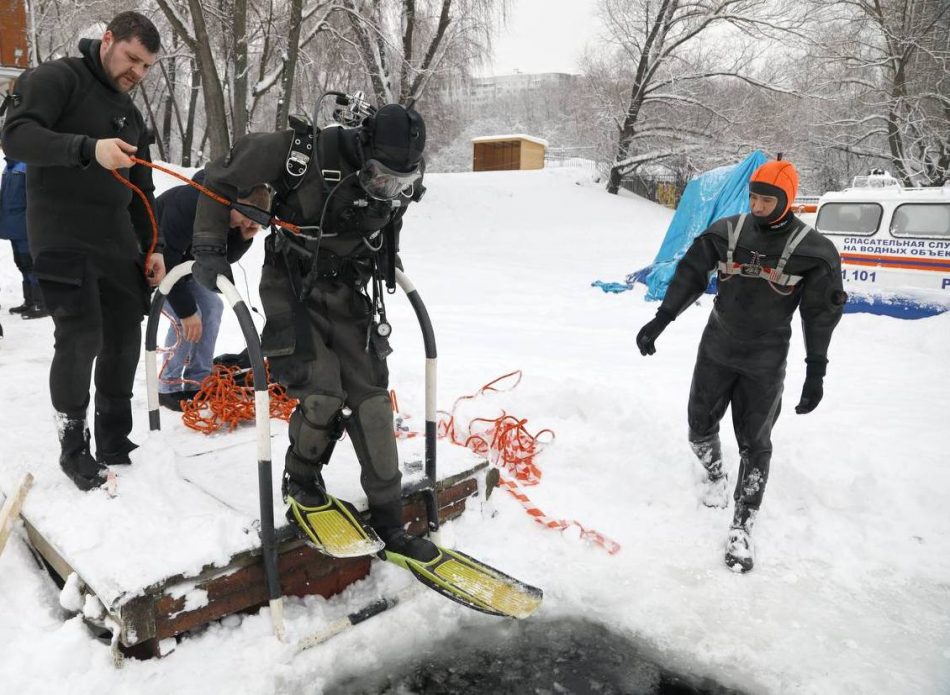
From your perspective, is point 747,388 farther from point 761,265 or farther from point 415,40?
point 415,40

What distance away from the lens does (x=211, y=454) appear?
3.56 metres

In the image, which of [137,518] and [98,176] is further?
[98,176]

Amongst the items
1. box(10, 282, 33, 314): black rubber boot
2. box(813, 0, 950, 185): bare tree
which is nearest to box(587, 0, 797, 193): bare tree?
box(813, 0, 950, 185): bare tree

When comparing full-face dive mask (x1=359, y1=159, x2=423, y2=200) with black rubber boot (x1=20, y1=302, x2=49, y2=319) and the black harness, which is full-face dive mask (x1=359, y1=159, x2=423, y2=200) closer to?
the black harness

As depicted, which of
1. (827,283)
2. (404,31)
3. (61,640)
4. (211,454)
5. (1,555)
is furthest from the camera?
(404,31)

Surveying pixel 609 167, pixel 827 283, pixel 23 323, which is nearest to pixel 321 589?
pixel 827 283

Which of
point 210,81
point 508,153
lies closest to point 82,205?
point 210,81

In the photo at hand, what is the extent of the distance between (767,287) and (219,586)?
2.86 metres

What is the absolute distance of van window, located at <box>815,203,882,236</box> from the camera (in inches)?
392

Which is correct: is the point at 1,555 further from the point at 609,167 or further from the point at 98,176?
the point at 609,167

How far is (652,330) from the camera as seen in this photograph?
12.1ft

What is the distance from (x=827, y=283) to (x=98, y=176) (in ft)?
11.1

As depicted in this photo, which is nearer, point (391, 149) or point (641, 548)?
point (391, 149)

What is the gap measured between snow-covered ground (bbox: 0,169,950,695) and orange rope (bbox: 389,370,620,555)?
0.27 ft
